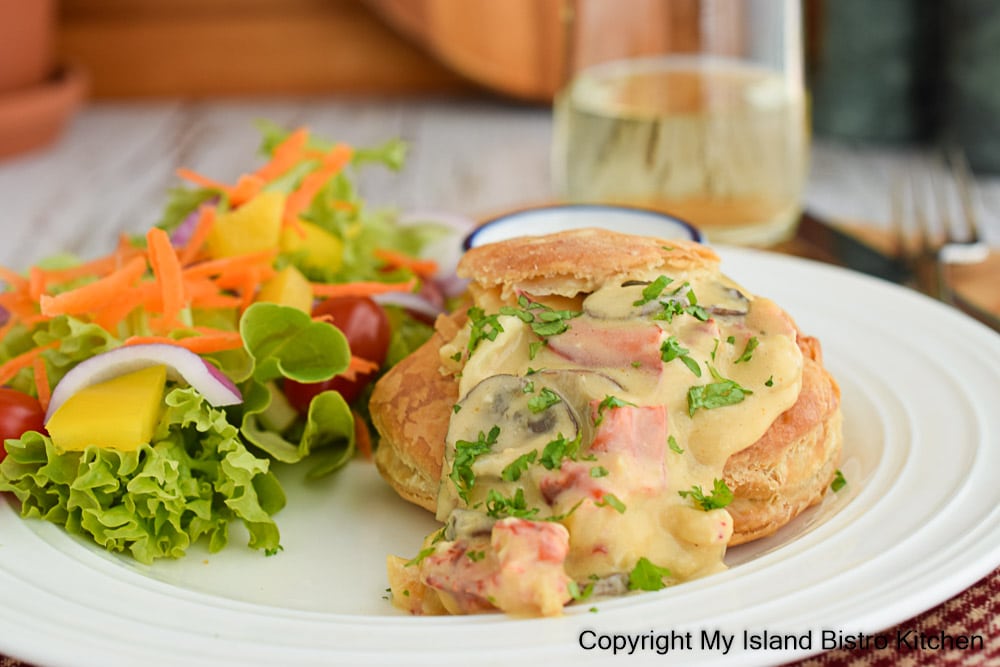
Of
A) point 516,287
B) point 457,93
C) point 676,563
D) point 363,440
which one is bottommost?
Answer: point 457,93

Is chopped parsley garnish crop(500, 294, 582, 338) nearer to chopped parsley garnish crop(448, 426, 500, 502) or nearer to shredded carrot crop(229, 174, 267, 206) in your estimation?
chopped parsley garnish crop(448, 426, 500, 502)

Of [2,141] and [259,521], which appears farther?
[2,141]

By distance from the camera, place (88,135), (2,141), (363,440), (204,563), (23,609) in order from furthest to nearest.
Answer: (88,135) → (2,141) → (363,440) → (204,563) → (23,609)

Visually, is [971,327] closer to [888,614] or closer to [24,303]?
[888,614]

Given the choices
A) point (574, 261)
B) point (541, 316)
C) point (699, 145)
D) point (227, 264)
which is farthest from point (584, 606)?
point (699, 145)

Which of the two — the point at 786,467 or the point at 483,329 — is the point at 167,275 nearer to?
the point at 483,329

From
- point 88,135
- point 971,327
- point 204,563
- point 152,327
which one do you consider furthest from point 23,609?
point 88,135
